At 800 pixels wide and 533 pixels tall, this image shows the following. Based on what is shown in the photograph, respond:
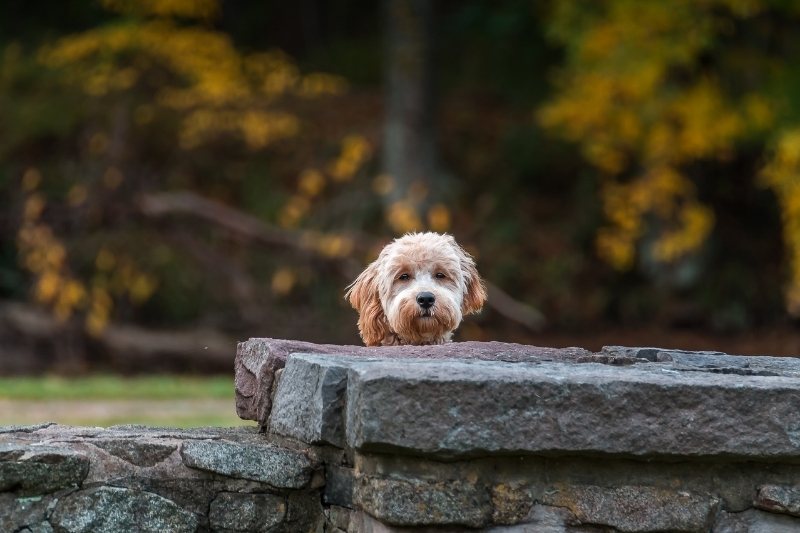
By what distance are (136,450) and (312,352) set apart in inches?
30.2

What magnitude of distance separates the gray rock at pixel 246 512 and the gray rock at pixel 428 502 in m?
0.56

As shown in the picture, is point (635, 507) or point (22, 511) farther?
point (22, 511)

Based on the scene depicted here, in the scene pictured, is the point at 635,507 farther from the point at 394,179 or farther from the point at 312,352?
the point at 394,179

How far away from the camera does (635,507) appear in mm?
4223

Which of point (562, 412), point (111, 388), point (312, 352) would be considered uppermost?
point (111, 388)

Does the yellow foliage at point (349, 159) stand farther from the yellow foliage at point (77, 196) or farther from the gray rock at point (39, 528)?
the gray rock at point (39, 528)

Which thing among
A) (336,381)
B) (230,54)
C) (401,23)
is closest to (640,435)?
(336,381)

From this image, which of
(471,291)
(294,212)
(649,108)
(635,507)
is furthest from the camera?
(294,212)

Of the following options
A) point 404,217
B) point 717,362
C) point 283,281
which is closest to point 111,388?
point 283,281

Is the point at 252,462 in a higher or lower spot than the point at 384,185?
lower

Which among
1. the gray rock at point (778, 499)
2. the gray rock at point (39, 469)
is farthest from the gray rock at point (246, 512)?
the gray rock at point (778, 499)

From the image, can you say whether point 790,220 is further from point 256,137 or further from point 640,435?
point 640,435

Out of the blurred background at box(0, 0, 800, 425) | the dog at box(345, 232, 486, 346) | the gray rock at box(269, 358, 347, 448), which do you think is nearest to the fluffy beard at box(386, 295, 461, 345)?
the dog at box(345, 232, 486, 346)

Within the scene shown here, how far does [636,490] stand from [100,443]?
6.02 feet
